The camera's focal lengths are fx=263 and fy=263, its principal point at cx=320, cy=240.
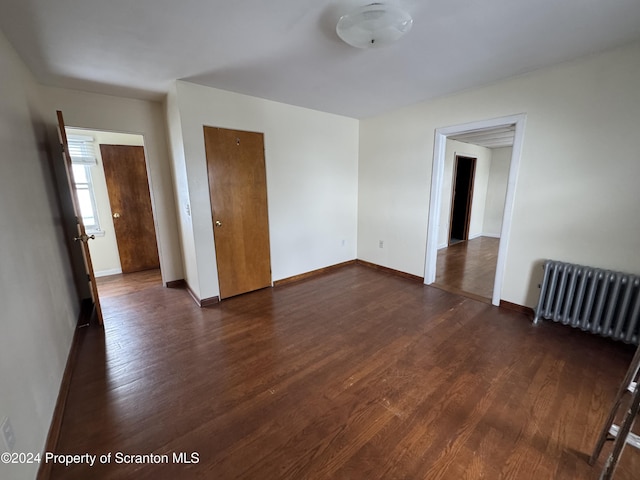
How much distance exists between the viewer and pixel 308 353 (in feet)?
7.32

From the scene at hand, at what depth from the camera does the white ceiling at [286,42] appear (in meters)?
1.55

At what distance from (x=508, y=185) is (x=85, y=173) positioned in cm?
569

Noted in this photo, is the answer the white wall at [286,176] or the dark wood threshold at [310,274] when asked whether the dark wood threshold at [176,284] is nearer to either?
the white wall at [286,176]

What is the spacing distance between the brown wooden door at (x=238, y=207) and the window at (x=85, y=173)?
231 centimetres

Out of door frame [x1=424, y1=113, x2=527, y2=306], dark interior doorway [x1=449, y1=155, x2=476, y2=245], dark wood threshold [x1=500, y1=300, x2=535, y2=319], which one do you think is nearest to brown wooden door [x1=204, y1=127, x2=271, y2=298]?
door frame [x1=424, y1=113, x2=527, y2=306]

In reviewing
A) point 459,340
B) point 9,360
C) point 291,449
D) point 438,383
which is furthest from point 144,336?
point 459,340

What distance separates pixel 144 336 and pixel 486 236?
25.0 feet

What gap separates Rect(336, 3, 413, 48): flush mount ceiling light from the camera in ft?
5.00

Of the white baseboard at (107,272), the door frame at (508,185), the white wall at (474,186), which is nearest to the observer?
the door frame at (508,185)

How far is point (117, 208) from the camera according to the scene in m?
4.19

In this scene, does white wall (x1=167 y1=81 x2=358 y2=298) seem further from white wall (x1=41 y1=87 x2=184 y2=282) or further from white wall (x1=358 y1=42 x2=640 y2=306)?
white wall (x1=358 y1=42 x2=640 y2=306)

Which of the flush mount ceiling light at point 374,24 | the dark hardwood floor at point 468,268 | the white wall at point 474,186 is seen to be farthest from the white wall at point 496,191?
the flush mount ceiling light at point 374,24

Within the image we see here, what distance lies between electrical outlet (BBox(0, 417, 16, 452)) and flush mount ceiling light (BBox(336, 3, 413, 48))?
8.39 feet

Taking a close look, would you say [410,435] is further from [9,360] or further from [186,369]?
[9,360]
